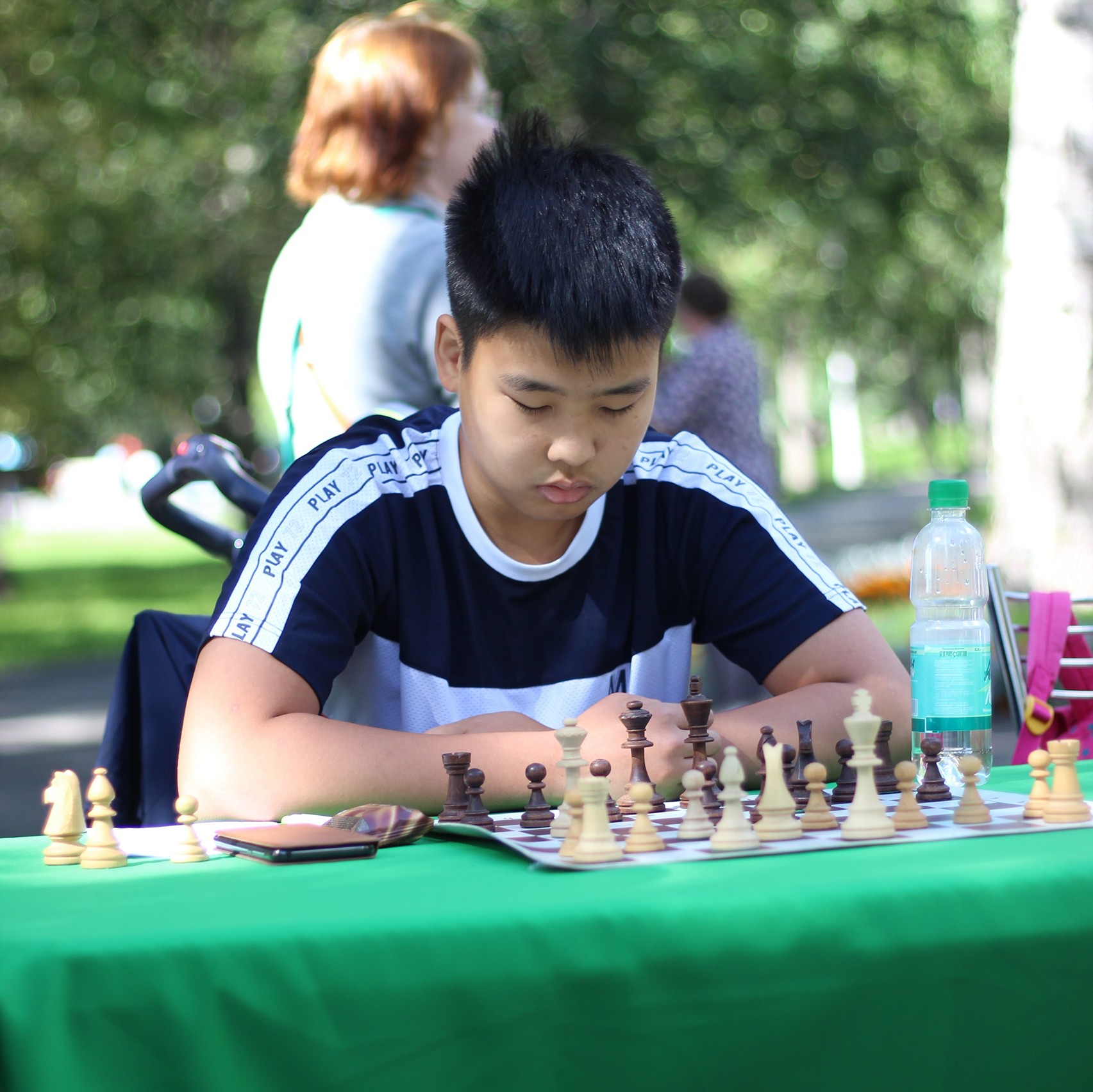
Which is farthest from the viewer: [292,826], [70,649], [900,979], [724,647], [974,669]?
[70,649]

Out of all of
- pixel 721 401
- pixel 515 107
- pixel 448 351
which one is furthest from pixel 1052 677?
pixel 515 107

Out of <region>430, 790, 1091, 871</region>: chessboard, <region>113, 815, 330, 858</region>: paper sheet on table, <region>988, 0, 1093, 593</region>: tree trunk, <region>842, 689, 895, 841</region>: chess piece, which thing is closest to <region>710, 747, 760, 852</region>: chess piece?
<region>430, 790, 1091, 871</region>: chessboard

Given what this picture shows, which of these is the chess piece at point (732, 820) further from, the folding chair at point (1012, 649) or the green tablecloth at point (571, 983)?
the folding chair at point (1012, 649)

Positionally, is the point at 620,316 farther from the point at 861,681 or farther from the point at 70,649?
the point at 70,649

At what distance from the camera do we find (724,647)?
266 centimetres

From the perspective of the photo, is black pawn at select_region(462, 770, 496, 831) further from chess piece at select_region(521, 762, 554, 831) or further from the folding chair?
the folding chair

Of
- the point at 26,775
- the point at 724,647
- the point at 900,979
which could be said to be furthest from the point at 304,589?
the point at 26,775

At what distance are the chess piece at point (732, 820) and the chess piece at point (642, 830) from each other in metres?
0.06

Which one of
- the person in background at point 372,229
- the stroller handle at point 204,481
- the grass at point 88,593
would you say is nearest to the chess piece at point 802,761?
the stroller handle at point 204,481

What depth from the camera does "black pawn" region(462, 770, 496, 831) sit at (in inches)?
73.3

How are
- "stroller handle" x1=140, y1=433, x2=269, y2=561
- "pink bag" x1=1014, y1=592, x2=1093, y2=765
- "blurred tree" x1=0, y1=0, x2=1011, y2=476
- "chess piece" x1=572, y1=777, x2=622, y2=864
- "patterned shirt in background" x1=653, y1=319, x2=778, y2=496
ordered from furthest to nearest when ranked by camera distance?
A: "blurred tree" x1=0, y1=0, x2=1011, y2=476 → "patterned shirt in background" x1=653, y1=319, x2=778, y2=496 → "stroller handle" x1=140, y1=433, x2=269, y2=561 → "pink bag" x1=1014, y1=592, x2=1093, y2=765 → "chess piece" x1=572, y1=777, x2=622, y2=864

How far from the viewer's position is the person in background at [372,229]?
3.43 m

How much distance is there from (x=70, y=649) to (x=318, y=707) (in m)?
13.2

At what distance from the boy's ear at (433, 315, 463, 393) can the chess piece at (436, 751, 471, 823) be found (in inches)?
31.2
